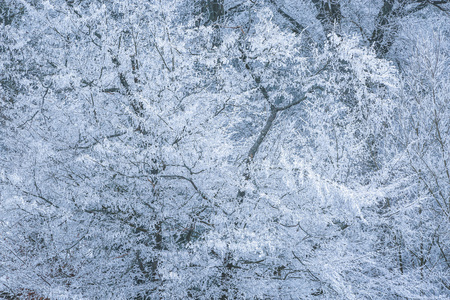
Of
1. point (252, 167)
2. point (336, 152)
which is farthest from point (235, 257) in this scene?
point (336, 152)

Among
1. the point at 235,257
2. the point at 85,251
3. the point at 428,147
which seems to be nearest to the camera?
the point at 235,257

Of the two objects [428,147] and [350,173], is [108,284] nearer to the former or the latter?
[350,173]

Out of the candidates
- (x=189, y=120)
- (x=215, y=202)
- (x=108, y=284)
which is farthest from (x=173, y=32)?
(x=108, y=284)

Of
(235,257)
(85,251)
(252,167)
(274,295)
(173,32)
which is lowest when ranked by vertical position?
(274,295)

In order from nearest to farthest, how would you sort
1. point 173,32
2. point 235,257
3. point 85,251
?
1. point 235,257
2. point 85,251
3. point 173,32

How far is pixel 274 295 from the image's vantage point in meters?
4.47

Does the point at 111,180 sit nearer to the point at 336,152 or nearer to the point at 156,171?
the point at 156,171

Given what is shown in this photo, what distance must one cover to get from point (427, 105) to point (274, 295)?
15.5 ft

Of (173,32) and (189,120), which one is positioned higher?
(173,32)

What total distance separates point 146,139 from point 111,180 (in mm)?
728

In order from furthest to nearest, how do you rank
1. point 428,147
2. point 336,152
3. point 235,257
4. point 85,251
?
point 428,147, point 336,152, point 85,251, point 235,257

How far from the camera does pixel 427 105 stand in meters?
6.64

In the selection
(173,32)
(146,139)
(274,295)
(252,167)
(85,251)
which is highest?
(173,32)

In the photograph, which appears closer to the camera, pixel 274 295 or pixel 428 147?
pixel 274 295
